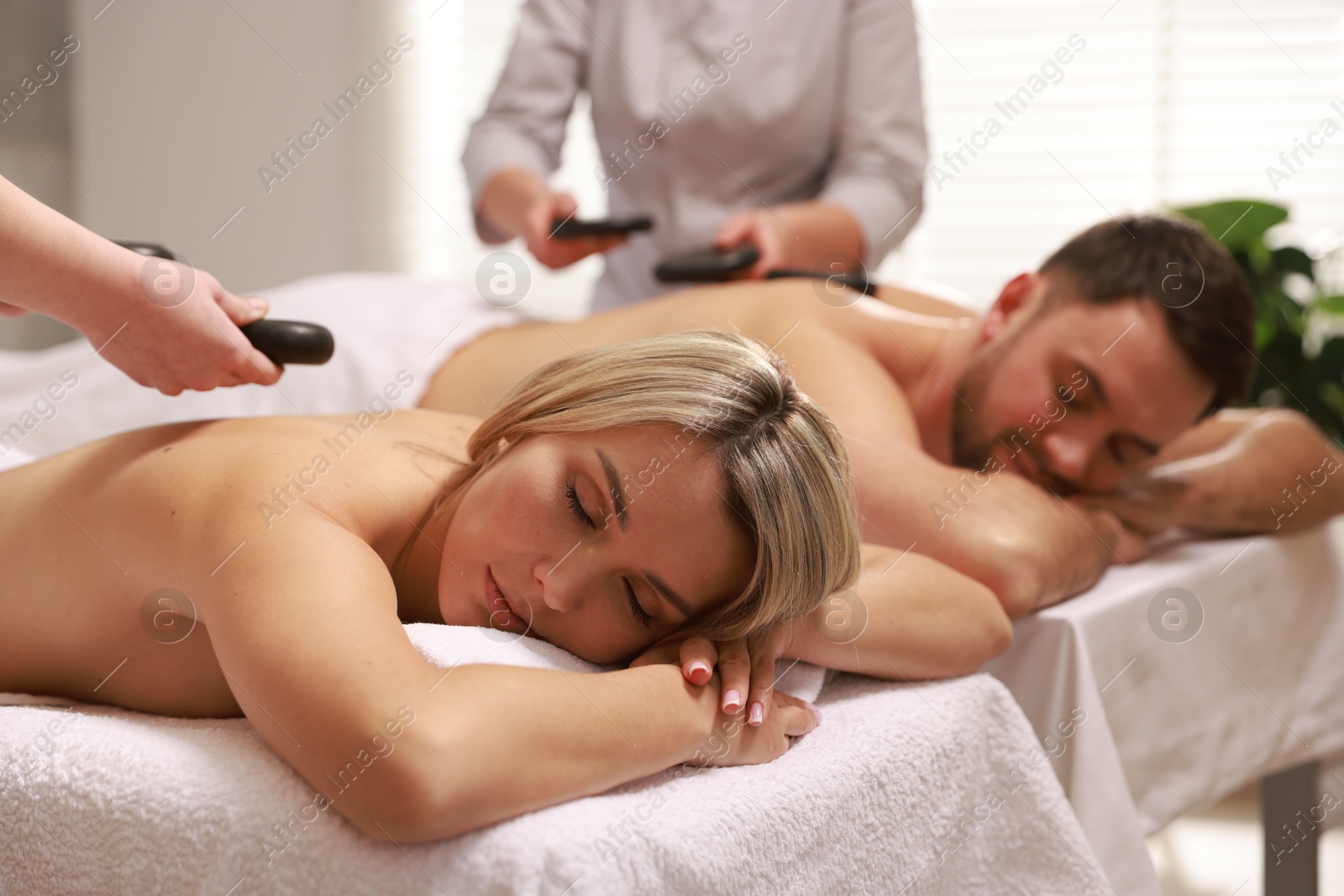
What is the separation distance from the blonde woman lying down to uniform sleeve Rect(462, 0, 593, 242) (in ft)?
3.01

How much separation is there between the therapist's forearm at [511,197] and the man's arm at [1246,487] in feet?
2.71

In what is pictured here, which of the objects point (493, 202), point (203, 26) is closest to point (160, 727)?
point (493, 202)

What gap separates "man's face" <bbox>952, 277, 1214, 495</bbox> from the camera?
1248 millimetres

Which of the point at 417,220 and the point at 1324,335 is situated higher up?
the point at 417,220

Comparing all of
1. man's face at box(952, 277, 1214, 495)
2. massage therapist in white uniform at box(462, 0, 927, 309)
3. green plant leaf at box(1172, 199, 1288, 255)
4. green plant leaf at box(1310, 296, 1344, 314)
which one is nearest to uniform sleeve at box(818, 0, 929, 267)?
massage therapist in white uniform at box(462, 0, 927, 309)

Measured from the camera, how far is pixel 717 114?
1.63 metres

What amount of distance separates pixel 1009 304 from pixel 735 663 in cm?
79

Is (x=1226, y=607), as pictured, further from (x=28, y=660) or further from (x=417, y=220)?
(x=417, y=220)

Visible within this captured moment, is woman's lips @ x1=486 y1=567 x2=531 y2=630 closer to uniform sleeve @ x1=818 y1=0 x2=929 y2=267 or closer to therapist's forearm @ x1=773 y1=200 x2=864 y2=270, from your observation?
therapist's forearm @ x1=773 y1=200 x2=864 y2=270

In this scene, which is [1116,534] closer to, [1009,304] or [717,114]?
[1009,304]

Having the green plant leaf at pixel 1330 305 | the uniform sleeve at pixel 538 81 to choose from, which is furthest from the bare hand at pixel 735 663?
the green plant leaf at pixel 1330 305

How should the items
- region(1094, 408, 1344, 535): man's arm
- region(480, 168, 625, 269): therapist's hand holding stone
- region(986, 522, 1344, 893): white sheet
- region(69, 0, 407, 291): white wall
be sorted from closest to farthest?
region(986, 522, 1344, 893): white sheet → region(1094, 408, 1344, 535): man's arm → region(480, 168, 625, 269): therapist's hand holding stone → region(69, 0, 407, 291): white wall

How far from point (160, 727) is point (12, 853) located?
101mm

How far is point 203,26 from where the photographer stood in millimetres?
2508
